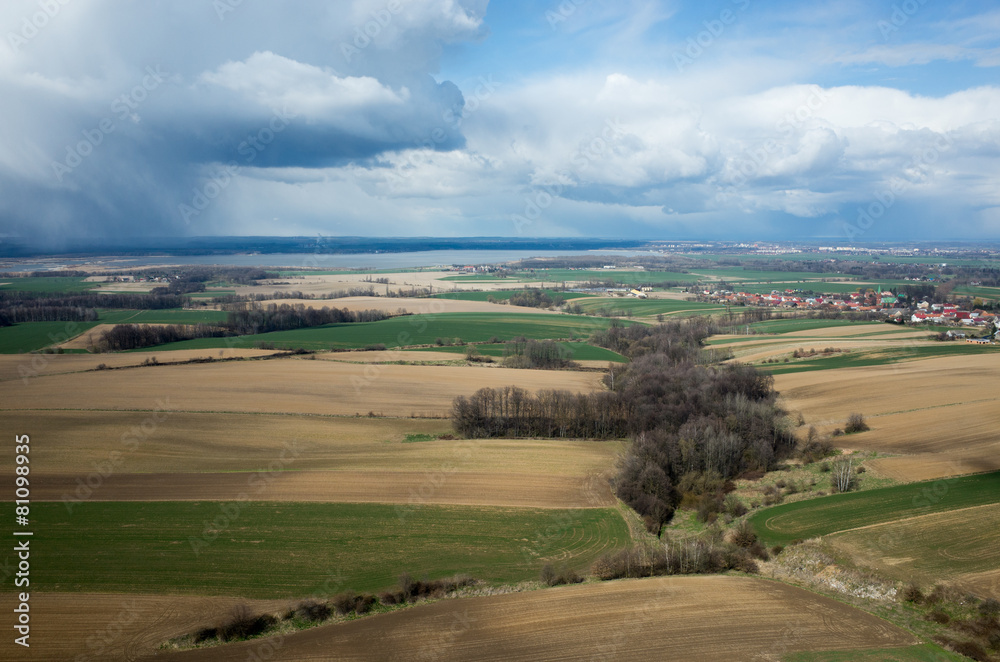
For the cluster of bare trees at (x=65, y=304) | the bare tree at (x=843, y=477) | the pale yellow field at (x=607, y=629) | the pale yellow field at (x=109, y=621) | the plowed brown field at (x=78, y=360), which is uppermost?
the cluster of bare trees at (x=65, y=304)

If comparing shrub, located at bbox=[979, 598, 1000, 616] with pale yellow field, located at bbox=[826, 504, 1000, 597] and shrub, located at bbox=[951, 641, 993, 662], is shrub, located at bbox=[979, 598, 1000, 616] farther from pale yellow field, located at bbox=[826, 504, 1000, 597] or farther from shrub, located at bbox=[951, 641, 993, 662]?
shrub, located at bbox=[951, 641, 993, 662]

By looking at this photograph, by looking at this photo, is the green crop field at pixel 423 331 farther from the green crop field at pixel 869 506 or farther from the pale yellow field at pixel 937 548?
the pale yellow field at pixel 937 548

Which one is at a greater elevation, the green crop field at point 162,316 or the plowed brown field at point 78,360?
the green crop field at point 162,316

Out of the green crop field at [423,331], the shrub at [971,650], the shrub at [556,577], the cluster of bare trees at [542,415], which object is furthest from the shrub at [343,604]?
the green crop field at [423,331]

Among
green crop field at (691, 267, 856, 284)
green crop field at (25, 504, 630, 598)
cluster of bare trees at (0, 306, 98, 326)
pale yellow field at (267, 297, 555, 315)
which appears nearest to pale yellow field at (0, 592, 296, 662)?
green crop field at (25, 504, 630, 598)

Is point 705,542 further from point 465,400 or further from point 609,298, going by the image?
point 609,298

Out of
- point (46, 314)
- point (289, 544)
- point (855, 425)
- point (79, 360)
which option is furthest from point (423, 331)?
point (289, 544)

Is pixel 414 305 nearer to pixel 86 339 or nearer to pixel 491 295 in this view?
pixel 491 295
